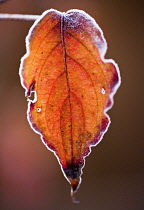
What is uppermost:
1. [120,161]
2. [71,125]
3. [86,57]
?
[86,57]

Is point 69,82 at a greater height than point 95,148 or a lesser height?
greater

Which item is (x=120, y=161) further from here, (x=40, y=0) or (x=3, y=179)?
(x=40, y=0)

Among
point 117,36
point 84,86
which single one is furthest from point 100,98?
point 117,36

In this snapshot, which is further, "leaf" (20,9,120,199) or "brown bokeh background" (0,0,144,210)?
"brown bokeh background" (0,0,144,210)

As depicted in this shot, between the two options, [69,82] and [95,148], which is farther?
[95,148]
